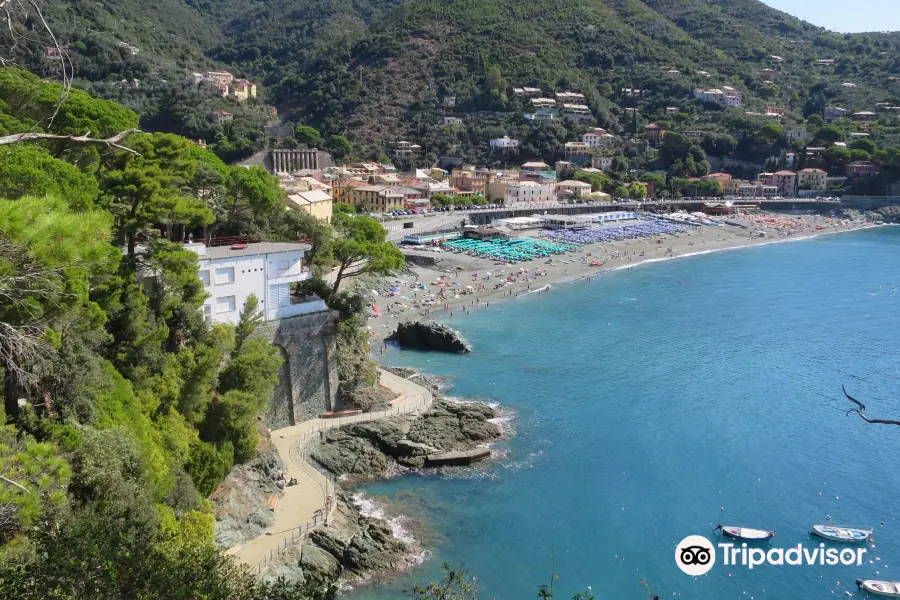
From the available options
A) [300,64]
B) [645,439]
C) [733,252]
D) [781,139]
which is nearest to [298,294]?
[645,439]

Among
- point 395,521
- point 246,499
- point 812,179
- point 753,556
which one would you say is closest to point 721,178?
point 812,179

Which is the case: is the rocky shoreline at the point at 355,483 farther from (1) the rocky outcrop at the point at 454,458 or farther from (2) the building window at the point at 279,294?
(2) the building window at the point at 279,294

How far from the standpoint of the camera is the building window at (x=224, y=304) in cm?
1789

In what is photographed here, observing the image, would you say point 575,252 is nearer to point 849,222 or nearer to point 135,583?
point 849,222

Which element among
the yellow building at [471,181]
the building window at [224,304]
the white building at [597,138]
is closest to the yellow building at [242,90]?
the yellow building at [471,181]

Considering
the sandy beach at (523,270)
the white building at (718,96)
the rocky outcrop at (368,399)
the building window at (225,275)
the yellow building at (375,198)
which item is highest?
the white building at (718,96)

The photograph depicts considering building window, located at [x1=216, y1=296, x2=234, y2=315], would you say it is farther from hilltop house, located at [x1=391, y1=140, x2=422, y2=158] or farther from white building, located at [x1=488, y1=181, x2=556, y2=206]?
hilltop house, located at [x1=391, y1=140, x2=422, y2=158]

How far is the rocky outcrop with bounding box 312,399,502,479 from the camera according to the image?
18.9 m

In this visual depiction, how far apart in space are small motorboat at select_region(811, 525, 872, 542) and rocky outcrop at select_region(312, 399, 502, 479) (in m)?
8.46

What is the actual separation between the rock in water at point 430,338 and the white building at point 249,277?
10422 mm

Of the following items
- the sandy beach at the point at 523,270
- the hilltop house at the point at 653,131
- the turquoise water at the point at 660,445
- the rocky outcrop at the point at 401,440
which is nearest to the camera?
the turquoise water at the point at 660,445

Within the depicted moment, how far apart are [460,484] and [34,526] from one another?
11497 millimetres

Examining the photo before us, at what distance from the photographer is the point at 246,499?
51.0 feet

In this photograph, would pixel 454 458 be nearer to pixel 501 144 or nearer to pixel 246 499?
pixel 246 499
